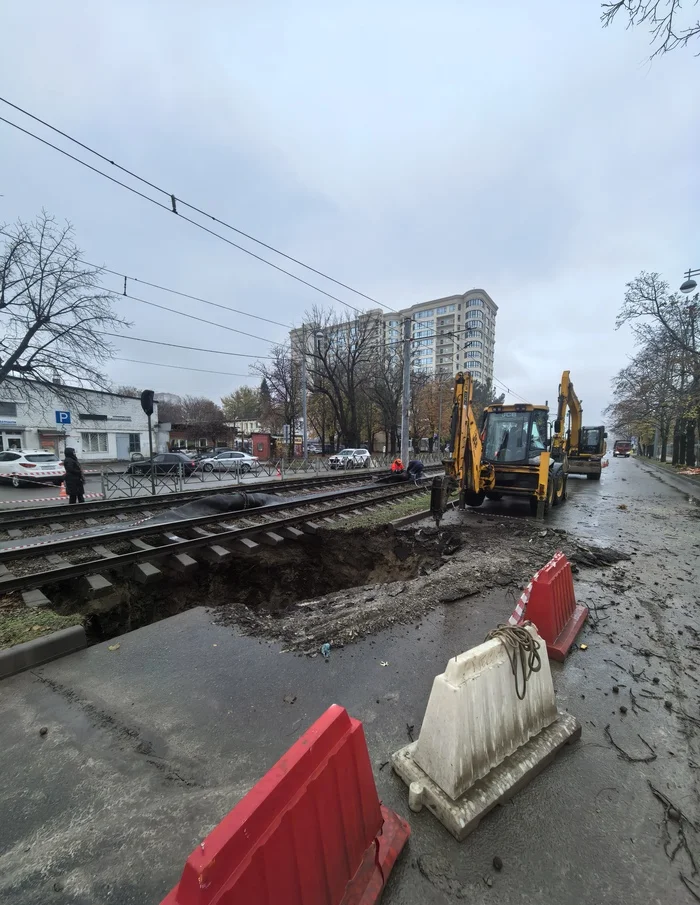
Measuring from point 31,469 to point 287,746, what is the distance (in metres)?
21.8

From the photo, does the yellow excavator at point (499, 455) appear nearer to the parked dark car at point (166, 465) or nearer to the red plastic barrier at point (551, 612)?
the red plastic barrier at point (551, 612)

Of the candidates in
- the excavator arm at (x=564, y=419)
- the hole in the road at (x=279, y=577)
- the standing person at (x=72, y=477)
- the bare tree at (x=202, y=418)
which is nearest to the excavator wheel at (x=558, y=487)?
the excavator arm at (x=564, y=419)

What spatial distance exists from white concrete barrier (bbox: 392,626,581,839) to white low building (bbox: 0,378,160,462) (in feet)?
103

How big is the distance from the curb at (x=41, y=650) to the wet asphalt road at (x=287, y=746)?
0.10 meters

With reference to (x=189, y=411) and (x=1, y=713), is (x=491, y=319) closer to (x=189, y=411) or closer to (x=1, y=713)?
(x=189, y=411)

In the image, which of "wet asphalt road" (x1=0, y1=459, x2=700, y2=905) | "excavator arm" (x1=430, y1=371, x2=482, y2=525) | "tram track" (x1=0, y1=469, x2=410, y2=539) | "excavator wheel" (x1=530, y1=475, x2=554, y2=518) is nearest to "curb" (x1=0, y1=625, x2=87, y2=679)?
"wet asphalt road" (x1=0, y1=459, x2=700, y2=905)

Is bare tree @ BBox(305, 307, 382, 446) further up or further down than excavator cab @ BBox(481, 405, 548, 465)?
further up

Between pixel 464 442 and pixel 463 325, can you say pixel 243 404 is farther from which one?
pixel 464 442

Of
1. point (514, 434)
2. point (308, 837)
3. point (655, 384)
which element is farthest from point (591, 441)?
point (308, 837)

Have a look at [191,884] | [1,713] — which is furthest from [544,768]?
[1,713]

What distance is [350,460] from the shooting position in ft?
94.9

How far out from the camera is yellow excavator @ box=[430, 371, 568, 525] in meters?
9.45

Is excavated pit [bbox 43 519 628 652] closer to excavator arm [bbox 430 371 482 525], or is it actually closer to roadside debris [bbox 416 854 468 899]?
excavator arm [bbox 430 371 482 525]

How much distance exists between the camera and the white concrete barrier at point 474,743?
200 centimetres
